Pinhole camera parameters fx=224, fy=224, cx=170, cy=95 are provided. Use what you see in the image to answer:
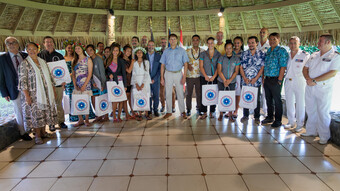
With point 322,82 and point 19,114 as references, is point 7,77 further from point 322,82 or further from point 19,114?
point 322,82

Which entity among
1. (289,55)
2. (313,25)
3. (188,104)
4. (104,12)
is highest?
(104,12)

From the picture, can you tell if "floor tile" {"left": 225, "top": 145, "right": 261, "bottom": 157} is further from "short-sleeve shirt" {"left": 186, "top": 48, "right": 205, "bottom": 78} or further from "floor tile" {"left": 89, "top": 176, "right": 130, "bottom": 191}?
"short-sleeve shirt" {"left": 186, "top": 48, "right": 205, "bottom": 78}

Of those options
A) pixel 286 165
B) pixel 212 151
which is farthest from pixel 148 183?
pixel 286 165

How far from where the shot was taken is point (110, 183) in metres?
2.22

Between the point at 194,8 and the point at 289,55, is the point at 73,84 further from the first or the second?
the point at 194,8

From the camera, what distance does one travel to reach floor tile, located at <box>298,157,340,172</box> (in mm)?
2398

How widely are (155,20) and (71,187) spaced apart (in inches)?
244

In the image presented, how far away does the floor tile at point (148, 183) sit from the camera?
6.93ft

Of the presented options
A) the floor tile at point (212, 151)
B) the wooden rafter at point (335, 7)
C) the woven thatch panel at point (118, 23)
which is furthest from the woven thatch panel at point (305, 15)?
the woven thatch panel at point (118, 23)

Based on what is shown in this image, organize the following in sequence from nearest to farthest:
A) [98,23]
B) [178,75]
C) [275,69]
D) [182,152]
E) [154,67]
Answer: [182,152] → [275,69] → [178,75] → [154,67] → [98,23]

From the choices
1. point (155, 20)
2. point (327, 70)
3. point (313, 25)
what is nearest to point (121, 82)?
point (327, 70)

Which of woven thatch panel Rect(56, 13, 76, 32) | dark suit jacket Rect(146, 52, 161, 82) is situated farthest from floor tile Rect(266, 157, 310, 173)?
woven thatch panel Rect(56, 13, 76, 32)

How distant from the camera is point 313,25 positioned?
6.01 meters

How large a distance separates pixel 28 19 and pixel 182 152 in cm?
574
